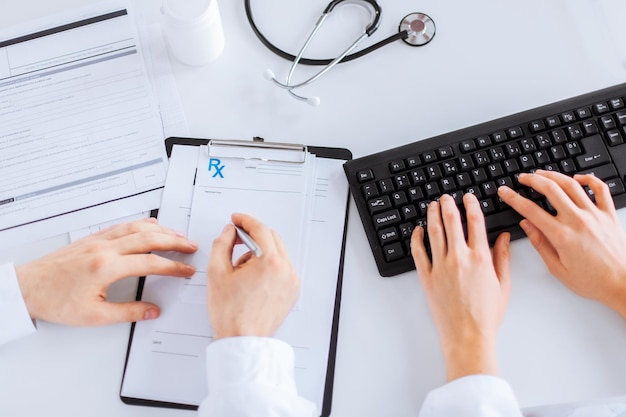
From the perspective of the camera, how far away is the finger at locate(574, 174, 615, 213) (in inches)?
28.2

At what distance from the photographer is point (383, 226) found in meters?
0.72

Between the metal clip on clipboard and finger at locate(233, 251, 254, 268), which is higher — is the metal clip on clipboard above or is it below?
above

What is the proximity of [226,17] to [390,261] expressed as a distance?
0.45 m

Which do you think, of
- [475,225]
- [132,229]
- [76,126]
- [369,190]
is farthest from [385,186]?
[76,126]

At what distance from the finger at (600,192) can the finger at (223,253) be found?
1.50 ft

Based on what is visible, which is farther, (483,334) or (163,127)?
(163,127)

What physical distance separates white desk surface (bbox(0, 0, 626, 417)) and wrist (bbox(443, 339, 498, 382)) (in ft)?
0.10

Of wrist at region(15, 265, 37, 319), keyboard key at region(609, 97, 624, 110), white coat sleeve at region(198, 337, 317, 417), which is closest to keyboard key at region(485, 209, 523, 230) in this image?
keyboard key at region(609, 97, 624, 110)

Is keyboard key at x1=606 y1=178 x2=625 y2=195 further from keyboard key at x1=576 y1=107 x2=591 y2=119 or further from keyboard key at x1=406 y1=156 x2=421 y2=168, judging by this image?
keyboard key at x1=406 y1=156 x2=421 y2=168

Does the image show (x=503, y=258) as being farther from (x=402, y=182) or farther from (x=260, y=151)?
(x=260, y=151)

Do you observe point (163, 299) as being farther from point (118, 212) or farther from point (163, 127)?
point (163, 127)

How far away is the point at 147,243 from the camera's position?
69 cm

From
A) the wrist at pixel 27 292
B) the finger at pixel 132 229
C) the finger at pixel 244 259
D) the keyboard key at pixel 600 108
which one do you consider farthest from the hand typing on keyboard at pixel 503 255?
the wrist at pixel 27 292

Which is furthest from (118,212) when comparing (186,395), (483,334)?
(483,334)
